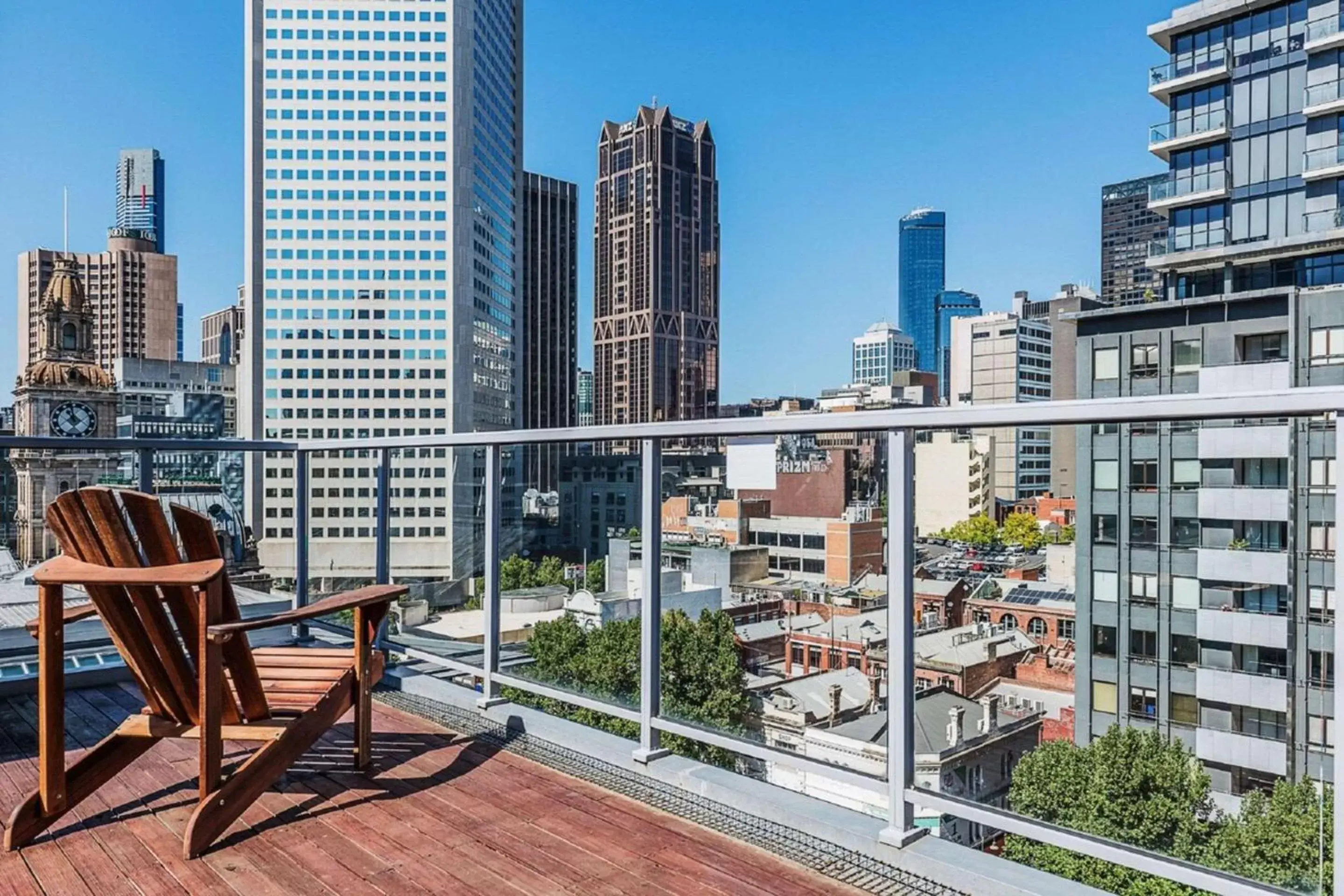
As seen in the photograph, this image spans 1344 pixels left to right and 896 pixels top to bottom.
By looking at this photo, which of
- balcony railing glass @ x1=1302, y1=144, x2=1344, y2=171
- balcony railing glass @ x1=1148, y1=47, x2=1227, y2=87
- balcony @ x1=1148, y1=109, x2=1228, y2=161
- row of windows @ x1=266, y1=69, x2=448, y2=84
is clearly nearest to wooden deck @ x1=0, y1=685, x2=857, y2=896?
balcony railing glass @ x1=1302, y1=144, x2=1344, y2=171

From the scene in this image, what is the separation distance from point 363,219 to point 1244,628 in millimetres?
100309

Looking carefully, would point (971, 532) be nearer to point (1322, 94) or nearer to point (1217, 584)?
point (1217, 584)

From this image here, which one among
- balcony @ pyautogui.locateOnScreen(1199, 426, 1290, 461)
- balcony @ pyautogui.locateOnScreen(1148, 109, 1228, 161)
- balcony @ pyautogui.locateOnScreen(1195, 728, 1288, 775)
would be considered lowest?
balcony @ pyautogui.locateOnScreen(1195, 728, 1288, 775)

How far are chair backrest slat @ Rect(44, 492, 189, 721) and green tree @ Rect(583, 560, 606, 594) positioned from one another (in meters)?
1.31

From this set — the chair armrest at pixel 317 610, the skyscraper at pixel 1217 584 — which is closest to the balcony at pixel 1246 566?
the skyscraper at pixel 1217 584

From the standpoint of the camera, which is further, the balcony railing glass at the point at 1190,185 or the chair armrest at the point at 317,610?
the balcony railing glass at the point at 1190,185

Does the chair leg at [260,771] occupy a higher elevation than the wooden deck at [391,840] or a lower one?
higher

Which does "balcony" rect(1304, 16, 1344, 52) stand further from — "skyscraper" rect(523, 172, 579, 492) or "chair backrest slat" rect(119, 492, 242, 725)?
"skyscraper" rect(523, 172, 579, 492)

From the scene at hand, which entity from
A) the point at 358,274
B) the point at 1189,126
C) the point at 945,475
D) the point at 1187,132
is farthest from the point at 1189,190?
the point at 358,274

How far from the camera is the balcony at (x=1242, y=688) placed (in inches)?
67.8

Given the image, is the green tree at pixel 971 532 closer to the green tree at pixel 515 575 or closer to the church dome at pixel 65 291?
the green tree at pixel 515 575

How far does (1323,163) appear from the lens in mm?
34719

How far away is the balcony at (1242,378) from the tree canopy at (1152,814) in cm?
71

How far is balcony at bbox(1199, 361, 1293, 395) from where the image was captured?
70.5 inches
